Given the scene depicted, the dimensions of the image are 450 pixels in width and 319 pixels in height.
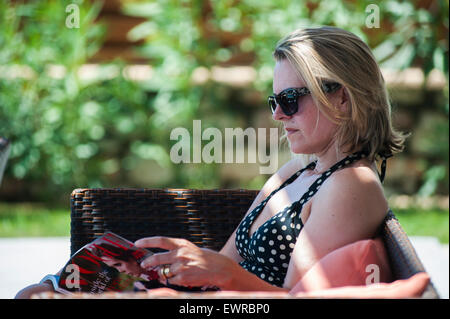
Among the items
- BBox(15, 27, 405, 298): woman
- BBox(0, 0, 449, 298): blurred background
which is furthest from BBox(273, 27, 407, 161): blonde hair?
BBox(0, 0, 449, 298): blurred background

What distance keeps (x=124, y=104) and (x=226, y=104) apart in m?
1.11

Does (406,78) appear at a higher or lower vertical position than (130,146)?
higher

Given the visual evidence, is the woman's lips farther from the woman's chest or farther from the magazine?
the magazine

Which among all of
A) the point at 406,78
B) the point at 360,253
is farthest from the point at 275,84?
the point at 406,78

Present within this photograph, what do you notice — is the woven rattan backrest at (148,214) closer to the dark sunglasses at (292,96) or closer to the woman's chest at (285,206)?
the woman's chest at (285,206)

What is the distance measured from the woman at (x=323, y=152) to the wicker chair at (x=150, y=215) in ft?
Result: 0.66

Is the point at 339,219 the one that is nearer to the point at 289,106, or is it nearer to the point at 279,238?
the point at 279,238

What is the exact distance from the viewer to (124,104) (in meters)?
5.93

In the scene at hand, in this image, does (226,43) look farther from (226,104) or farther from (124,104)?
(124,104)

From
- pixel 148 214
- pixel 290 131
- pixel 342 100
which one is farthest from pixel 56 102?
pixel 342 100

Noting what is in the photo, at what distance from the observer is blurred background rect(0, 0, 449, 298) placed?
18.4ft

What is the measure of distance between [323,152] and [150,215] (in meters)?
0.65

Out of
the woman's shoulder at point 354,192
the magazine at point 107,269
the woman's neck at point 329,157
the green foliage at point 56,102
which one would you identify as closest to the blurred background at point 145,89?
the green foliage at point 56,102

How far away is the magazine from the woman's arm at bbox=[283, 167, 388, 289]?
38cm
